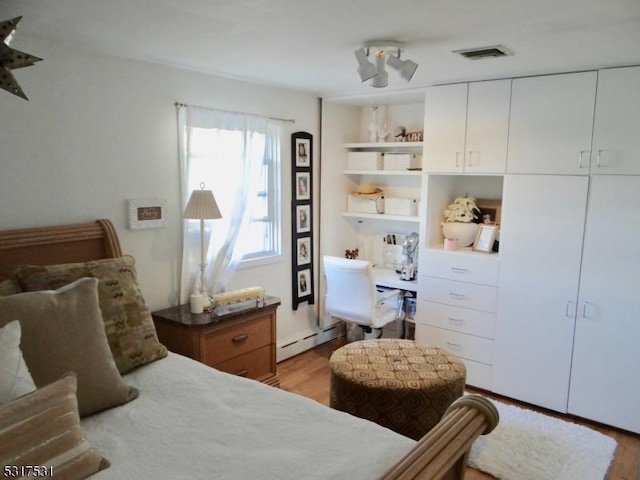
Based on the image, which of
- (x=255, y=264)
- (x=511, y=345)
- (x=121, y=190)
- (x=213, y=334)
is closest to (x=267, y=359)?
(x=213, y=334)

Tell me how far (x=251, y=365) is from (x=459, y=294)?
5.48 ft

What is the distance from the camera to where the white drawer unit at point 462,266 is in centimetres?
347

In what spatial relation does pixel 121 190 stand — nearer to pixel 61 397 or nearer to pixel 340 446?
pixel 61 397

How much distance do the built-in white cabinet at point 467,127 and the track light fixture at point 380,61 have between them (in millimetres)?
1118

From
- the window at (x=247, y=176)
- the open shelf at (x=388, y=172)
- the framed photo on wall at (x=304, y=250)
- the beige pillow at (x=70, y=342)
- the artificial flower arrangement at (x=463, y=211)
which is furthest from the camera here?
the framed photo on wall at (x=304, y=250)

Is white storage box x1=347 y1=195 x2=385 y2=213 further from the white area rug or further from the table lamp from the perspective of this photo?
the white area rug

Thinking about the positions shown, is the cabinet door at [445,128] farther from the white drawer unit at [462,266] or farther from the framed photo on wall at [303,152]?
the framed photo on wall at [303,152]

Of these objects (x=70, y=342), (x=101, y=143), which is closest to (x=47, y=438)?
(x=70, y=342)

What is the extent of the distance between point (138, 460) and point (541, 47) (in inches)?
104

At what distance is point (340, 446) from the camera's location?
153 centimetres

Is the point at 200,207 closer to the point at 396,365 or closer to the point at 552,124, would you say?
the point at 396,365

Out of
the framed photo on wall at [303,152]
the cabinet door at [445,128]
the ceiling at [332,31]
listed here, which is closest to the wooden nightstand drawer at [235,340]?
the framed photo on wall at [303,152]

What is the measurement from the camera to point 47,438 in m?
1.27

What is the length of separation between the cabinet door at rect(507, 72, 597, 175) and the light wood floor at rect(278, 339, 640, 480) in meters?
1.72
